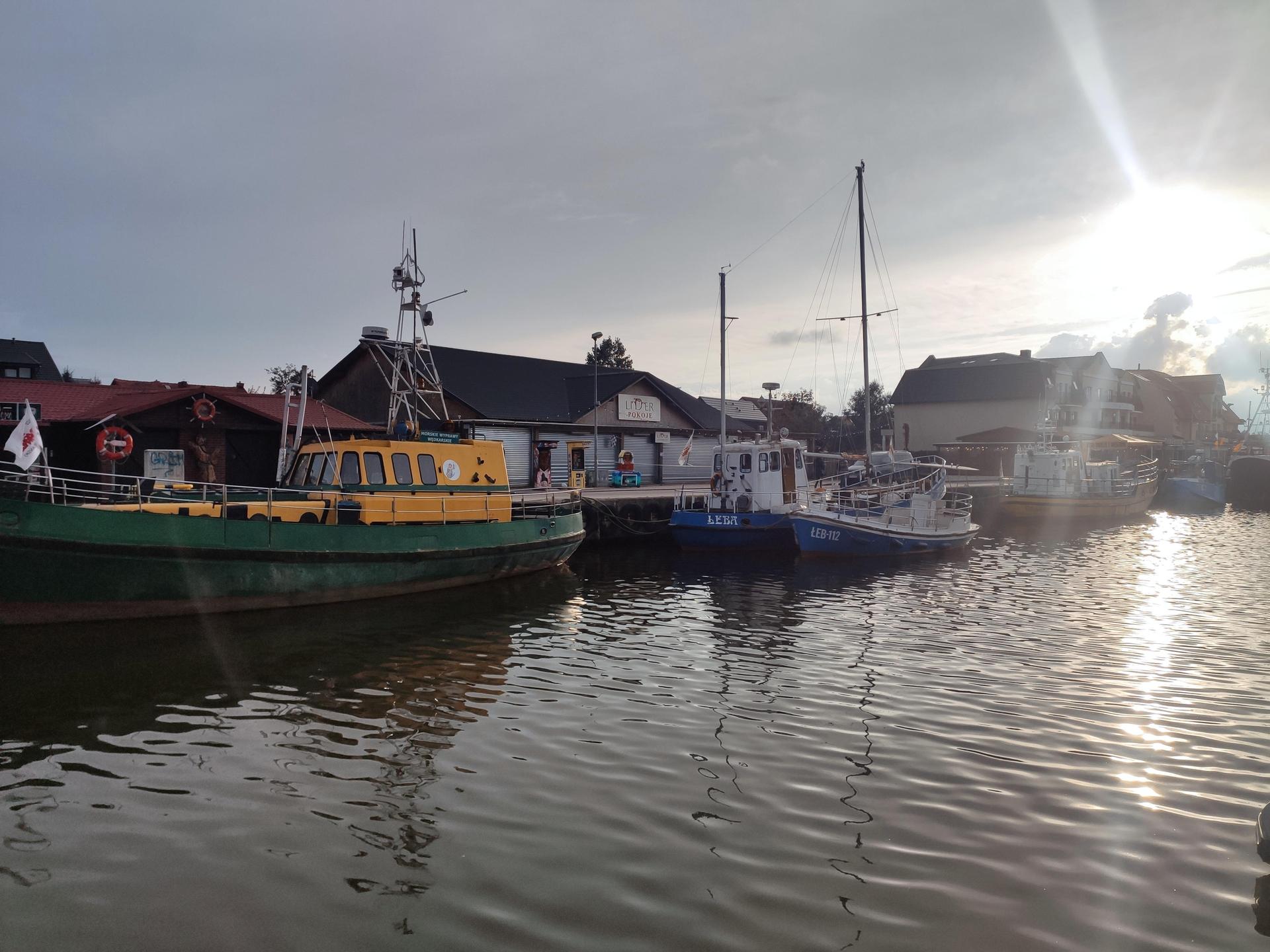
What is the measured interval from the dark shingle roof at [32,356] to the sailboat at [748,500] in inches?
1575

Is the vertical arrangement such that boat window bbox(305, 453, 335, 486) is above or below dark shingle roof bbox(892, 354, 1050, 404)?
below

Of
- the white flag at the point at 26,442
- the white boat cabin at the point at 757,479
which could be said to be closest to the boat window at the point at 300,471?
the white flag at the point at 26,442

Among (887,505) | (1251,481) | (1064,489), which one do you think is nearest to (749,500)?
(887,505)

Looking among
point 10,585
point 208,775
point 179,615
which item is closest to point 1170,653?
point 208,775

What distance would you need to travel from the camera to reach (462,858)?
5340mm

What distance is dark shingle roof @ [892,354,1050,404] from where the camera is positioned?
190ft

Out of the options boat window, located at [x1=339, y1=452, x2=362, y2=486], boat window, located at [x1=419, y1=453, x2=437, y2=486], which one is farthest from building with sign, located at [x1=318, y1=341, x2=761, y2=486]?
boat window, located at [x1=339, y1=452, x2=362, y2=486]

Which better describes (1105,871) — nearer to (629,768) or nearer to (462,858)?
(629,768)

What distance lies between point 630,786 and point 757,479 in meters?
17.4

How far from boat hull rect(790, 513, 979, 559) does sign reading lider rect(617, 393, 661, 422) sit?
48.2 feet

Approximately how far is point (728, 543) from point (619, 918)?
18392 mm

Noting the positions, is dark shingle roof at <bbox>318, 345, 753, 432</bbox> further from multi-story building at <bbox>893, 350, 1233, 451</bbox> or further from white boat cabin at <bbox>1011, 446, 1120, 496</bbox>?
multi-story building at <bbox>893, 350, 1233, 451</bbox>

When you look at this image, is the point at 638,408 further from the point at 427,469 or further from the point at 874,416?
the point at 874,416

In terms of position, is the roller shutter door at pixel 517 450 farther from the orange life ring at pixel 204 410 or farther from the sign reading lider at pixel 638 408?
the orange life ring at pixel 204 410
